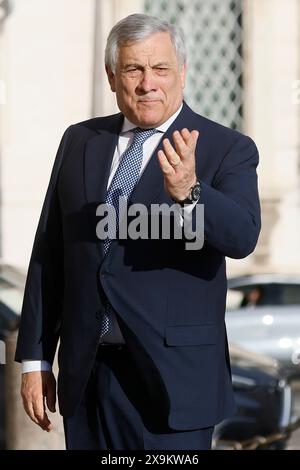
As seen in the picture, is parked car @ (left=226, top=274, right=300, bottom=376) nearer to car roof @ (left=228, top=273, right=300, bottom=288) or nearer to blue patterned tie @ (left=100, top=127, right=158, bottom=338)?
car roof @ (left=228, top=273, right=300, bottom=288)

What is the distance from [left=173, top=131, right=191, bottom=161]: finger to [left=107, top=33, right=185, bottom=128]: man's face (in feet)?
1.05

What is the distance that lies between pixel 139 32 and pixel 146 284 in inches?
28.7

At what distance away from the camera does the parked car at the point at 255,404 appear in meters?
8.58

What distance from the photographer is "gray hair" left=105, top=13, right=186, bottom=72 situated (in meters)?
4.08

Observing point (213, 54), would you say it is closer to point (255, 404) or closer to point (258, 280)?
point (258, 280)

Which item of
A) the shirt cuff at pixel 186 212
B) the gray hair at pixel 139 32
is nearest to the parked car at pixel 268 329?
the gray hair at pixel 139 32

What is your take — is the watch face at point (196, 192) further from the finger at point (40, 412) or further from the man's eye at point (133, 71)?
the finger at point (40, 412)

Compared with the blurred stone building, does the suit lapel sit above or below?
below

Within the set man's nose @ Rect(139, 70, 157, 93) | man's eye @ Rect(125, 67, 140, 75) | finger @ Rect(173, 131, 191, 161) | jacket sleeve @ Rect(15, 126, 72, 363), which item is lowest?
jacket sleeve @ Rect(15, 126, 72, 363)

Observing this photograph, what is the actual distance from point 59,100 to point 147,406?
15.8m

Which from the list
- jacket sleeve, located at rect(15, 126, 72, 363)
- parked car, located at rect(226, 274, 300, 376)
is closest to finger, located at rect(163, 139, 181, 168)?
jacket sleeve, located at rect(15, 126, 72, 363)

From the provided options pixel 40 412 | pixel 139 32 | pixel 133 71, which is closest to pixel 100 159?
pixel 133 71

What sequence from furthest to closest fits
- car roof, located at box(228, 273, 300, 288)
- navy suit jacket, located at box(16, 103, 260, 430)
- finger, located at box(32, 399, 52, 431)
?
car roof, located at box(228, 273, 300, 288) < finger, located at box(32, 399, 52, 431) < navy suit jacket, located at box(16, 103, 260, 430)

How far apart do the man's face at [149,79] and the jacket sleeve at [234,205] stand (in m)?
0.24
